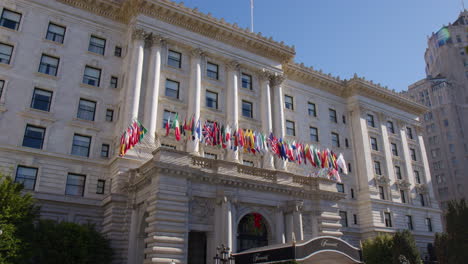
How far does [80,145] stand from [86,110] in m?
3.31

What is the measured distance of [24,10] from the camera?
113ft

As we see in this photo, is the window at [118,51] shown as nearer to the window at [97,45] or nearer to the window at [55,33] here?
the window at [97,45]

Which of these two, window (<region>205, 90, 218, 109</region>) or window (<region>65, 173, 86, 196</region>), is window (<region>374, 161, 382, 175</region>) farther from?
window (<region>65, 173, 86, 196</region>)

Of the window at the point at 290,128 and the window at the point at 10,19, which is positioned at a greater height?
the window at the point at 10,19

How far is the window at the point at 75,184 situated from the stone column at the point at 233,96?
1363cm

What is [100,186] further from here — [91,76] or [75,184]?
[91,76]

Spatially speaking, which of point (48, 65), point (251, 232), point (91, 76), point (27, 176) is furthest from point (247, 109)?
point (27, 176)

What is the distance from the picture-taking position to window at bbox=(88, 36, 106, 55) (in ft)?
121

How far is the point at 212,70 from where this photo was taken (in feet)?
135

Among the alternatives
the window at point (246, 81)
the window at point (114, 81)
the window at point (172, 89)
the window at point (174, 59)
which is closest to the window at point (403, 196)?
the window at point (246, 81)

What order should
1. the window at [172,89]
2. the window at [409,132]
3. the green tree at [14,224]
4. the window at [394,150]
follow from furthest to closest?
the window at [409,132], the window at [394,150], the window at [172,89], the green tree at [14,224]

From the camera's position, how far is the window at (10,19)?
110 ft

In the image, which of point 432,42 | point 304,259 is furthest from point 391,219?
point 432,42

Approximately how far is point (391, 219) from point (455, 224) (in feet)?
64.3
